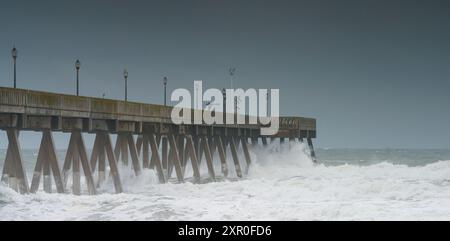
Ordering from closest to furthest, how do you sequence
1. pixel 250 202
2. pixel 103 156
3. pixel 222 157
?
pixel 250 202 < pixel 103 156 < pixel 222 157

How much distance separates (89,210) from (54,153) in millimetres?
4764

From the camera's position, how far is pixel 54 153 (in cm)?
2472

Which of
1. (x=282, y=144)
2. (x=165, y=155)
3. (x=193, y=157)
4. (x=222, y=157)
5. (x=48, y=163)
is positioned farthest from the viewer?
(x=282, y=144)

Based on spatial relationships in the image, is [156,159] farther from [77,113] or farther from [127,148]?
[77,113]

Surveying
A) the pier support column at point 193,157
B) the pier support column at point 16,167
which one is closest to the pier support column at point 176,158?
the pier support column at point 193,157

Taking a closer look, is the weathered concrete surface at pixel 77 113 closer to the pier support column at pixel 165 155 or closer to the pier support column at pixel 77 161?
the pier support column at pixel 77 161

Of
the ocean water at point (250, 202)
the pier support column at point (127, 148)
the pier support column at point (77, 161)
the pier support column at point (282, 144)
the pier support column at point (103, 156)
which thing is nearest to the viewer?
the ocean water at point (250, 202)

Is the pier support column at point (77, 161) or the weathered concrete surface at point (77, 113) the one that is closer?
the weathered concrete surface at point (77, 113)

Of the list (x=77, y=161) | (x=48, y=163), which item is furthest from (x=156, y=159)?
(x=48, y=163)

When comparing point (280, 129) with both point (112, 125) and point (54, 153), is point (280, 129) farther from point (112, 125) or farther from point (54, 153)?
point (54, 153)

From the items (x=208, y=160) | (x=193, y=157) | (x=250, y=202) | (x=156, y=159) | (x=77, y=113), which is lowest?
(x=250, y=202)

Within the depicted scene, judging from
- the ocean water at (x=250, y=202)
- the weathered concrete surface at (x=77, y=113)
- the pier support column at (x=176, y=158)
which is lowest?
the ocean water at (x=250, y=202)
